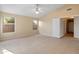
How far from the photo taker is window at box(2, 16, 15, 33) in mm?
6885

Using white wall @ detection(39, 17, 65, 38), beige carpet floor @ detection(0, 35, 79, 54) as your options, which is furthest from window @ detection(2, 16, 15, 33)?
white wall @ detection(39, 17, 65, 38)

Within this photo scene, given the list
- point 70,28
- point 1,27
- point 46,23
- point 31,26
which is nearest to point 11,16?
point 1,27

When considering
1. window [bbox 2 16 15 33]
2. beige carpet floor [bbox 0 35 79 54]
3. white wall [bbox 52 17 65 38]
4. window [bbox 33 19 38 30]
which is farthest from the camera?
window [bbox 33 19 38 30]

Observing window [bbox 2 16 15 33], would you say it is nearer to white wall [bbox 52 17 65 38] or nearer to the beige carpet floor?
the beige carpet floor

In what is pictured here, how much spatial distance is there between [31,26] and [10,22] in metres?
2.31

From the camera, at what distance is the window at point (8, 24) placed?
22.6 feet

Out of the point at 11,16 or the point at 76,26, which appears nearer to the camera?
the point at 11,16

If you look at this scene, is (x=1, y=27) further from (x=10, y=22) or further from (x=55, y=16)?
(x=55, y=16)

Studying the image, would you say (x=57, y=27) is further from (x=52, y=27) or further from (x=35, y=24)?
Result: (x=35, y=24)

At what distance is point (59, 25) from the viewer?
324 inches

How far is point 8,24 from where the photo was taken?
7109 mm

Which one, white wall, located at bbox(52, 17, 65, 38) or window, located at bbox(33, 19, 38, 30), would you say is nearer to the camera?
white wall, located at bbox(52, 17, 65, 38)

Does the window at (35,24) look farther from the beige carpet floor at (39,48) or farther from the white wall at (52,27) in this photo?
the beige carpet floor at (39,48)

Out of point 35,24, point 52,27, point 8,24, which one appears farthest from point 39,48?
point 35,24
